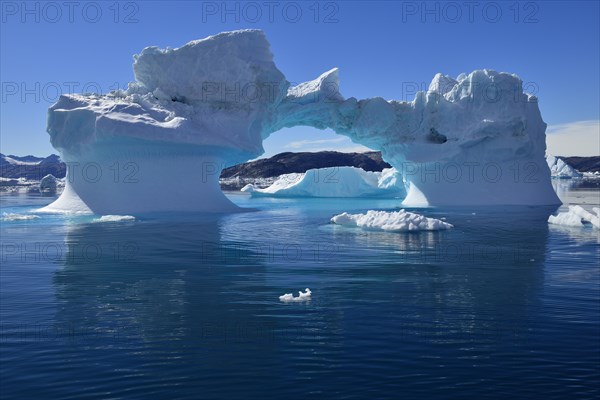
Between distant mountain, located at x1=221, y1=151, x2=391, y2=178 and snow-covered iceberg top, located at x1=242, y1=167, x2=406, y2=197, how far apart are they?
48.2 metres

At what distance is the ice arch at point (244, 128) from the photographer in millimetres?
21219

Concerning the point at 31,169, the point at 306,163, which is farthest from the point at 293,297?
the point at 31,169

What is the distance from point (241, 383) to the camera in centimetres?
452

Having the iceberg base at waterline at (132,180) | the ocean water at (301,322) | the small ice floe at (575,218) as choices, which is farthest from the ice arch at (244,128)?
the ocean water at (301,322)

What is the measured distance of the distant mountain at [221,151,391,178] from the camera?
93188 millimetres

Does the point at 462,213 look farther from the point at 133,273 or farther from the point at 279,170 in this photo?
the point at 279,170

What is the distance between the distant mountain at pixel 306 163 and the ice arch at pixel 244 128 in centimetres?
6266

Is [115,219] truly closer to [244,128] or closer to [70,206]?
[70,206]

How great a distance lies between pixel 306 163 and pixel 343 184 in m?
52.3

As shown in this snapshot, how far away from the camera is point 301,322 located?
619 centimetres

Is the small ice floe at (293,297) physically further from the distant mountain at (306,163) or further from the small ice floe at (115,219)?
the distant mountain at (306,163)

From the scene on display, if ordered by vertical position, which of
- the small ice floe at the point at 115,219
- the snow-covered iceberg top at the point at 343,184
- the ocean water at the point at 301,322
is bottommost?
the ocean water at the point at 301,322

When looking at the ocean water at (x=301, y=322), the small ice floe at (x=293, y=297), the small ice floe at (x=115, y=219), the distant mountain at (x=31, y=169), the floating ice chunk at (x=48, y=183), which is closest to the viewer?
the ocean water at (x=301, y=322)

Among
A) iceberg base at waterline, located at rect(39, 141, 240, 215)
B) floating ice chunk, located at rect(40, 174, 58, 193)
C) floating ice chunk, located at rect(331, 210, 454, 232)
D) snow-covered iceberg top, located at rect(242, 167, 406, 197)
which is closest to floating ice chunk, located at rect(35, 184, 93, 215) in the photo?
iceberg base at waterline, located at rect(39, 141, 240, 215)
